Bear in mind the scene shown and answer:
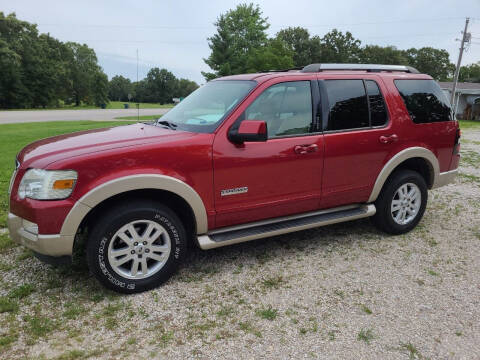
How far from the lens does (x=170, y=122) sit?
13.0 ft

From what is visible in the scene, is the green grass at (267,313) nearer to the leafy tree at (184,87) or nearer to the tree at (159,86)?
the leafy tree at (184,87)

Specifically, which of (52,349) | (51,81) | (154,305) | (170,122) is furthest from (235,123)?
(51,81)

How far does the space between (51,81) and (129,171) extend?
62.5 metres

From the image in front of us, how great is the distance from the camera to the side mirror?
10.5 feet

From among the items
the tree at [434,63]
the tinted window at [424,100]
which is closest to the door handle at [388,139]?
the tinted window at [424,100]

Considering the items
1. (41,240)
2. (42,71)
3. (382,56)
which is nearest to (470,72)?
(382,56)

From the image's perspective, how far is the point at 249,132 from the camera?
3.22 metres

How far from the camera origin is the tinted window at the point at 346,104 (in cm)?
397

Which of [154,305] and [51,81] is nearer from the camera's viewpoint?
[154,305]

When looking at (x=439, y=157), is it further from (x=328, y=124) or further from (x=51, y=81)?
(x=51, y=81)

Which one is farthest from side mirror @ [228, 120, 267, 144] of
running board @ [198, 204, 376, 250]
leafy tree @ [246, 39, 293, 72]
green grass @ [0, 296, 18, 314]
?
leafy tree @ [246, 39, 293, 72]

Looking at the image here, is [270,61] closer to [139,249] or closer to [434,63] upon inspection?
[139,249]

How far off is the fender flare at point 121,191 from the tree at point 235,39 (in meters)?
39.5

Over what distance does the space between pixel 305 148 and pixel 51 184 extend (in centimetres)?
230
